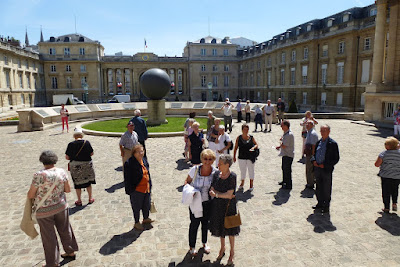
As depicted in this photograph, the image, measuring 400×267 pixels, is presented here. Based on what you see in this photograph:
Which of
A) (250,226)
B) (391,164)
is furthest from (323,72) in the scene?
(250,226)

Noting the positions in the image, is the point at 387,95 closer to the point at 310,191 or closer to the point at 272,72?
the point at 310,191

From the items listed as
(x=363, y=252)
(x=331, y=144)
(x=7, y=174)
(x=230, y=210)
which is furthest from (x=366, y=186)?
(x=7, y=174)

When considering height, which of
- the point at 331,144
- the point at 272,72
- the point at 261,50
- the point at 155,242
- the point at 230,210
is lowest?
the point at 155,242

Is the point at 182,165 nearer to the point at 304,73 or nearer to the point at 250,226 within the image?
the point at 250,226

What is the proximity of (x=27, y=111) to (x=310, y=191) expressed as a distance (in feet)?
58.7

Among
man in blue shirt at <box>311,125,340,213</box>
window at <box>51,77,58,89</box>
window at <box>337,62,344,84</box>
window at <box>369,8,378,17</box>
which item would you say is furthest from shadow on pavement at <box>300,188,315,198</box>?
window at <box>51,77,58,89</box>

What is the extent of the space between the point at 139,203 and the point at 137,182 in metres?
0.48

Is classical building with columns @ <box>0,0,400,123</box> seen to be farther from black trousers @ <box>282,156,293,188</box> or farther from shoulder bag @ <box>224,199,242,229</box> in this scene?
shoulder bag @ <box>224,199,242,229</box>

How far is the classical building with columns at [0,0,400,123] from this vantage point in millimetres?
21141

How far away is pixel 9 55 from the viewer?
134 feet

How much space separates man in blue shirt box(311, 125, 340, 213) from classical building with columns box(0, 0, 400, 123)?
1619cm

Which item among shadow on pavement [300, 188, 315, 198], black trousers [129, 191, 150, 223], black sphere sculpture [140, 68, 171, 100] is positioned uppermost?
black sphere sculpture [140, 68, 171, 100]

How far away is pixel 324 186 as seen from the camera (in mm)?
6344

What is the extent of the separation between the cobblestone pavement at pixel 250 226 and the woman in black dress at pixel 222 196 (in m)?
0.65
